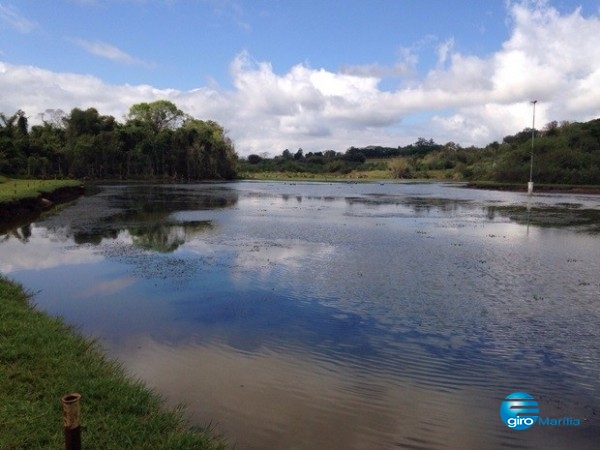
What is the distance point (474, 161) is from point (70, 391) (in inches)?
4723

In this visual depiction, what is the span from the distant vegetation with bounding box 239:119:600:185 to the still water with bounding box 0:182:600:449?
5692 cm

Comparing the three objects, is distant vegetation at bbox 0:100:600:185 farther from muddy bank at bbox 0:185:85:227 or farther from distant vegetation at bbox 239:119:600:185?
muddy bank at bbox 0:185:85:227

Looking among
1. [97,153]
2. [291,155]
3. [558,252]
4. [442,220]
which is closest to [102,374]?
[558,252]

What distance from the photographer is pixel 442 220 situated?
26.1 meters

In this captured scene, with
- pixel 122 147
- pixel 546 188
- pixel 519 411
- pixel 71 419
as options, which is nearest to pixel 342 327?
pixel 519 411

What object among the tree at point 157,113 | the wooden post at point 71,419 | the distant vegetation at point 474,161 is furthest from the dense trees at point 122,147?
the wooden post at point 71,419

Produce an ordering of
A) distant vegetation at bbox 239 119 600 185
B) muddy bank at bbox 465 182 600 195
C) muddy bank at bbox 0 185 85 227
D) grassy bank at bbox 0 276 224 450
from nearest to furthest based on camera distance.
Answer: grassy bank at bbox 0 276 224 450, muddy bank at bbox 0 185 85 227, muddy bank at bbox 465 182 600 195, distant vegetation at bbox 239 119 600 185

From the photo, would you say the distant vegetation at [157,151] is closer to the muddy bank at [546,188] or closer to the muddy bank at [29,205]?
the muddy bank at [546,188]

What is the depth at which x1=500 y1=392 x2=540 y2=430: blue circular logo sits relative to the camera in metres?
5.34

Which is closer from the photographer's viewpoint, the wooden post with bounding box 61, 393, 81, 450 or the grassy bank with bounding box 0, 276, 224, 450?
the wooden post with bounding box 61, 393, 81, 450

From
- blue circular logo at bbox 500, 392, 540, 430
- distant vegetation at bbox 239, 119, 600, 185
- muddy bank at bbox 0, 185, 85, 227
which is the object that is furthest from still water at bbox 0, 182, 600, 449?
distant vegetation at bbox 239, 119, 600, 185

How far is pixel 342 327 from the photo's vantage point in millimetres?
8328

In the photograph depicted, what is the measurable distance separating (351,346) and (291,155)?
158m

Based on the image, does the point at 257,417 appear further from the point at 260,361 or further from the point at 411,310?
the point at 411,310
